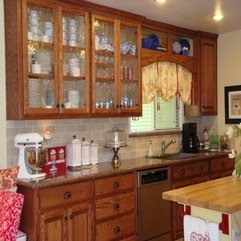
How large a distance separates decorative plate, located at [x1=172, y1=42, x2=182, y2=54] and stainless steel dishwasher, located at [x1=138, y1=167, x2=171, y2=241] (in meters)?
1.70

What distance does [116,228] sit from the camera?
325cm

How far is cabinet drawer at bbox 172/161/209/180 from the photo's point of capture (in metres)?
3.82

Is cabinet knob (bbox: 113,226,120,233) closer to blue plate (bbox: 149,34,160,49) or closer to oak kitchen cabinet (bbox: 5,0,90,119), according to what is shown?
oak kitchen cabinet (bbox: 5,0,90,119)

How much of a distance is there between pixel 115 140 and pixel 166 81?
3.81 ft

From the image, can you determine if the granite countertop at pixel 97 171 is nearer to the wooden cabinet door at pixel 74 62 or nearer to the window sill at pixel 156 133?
the window sill at pixel 156 133

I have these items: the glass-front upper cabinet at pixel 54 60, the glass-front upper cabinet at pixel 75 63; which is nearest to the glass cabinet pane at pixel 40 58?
the glass-front upper cabinet at pixel 54 60

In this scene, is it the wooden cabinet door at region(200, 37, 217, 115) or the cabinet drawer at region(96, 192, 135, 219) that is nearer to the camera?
the cabinet drawer at region(96, 192, 135, 219)

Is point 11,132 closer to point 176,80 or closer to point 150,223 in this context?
point 150,223

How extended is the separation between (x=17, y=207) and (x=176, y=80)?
9.67 ft

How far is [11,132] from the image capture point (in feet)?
10.2

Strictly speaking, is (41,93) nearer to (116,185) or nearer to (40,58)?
(40,58)

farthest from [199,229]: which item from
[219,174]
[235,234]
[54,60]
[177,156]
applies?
[219,174]

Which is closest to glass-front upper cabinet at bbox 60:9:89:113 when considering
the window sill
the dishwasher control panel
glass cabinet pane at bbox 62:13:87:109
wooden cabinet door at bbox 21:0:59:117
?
glass cabinet pane at bbox 62:13:87:109

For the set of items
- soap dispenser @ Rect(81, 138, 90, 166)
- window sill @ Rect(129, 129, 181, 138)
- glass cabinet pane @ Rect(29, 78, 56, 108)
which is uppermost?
glass cabinet pane @ Rect(29, 78, 56, 108)
